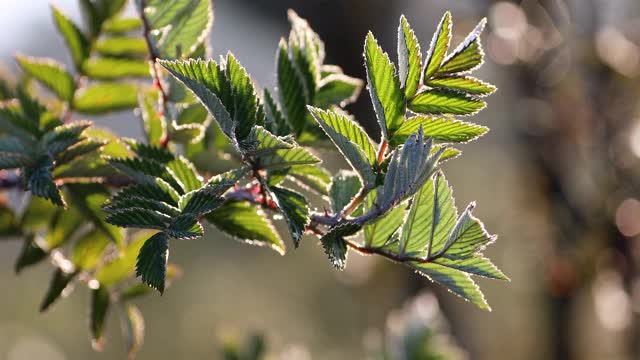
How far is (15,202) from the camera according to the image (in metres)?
0.84

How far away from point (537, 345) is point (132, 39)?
2794 millimetres

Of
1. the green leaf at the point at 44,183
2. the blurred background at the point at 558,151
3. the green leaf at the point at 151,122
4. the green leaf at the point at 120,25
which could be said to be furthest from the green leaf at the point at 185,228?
the blurred background at the point at 558,151

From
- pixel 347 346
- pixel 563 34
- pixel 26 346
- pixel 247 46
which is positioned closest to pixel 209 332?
pixel 347 346

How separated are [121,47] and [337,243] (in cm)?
46

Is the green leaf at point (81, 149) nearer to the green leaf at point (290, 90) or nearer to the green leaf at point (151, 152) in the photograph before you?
the green leaf at point (151, 152)

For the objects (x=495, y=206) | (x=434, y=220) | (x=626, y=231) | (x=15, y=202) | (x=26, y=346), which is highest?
(x=434, y=220)

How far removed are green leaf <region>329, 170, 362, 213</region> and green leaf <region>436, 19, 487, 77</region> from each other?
0.31 feet

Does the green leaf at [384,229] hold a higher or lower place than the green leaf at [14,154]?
lower

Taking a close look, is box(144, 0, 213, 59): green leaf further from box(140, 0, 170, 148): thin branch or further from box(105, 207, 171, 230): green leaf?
box(105, 207, 171, 230): green leaf

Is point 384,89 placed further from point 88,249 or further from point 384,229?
point 88,249

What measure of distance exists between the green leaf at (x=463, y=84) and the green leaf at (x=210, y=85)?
14cm

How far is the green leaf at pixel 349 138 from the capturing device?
1.57 feet

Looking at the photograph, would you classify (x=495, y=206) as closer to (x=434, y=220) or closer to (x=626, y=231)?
(x=626, y=231)

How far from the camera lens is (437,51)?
520 millimetres
